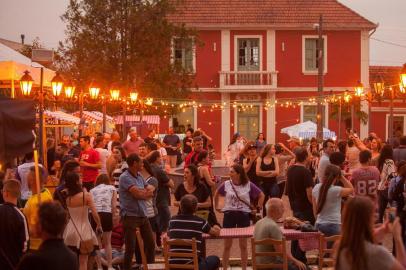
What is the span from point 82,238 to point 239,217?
8.46ft

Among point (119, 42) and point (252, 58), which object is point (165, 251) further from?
point (252, 58)

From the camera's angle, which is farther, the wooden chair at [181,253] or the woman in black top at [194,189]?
the woman in black top at [194,189]

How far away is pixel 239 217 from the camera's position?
1173 centimetres

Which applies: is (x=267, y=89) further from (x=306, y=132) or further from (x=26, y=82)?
(x=26, y=82)

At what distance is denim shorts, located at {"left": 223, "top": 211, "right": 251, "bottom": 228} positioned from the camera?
38.5 feet

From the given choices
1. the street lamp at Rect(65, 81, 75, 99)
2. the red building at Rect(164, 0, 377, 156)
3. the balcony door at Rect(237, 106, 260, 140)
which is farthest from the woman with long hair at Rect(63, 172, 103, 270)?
the balcony door at Rect(237, 106, 260, 140)

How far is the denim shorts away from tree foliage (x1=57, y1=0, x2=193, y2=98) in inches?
953

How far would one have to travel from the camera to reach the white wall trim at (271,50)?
4378 cm

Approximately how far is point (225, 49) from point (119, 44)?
8934 millimetres

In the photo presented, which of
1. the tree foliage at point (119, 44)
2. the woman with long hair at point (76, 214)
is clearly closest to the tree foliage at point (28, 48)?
the tree foliage at point (119, 44)

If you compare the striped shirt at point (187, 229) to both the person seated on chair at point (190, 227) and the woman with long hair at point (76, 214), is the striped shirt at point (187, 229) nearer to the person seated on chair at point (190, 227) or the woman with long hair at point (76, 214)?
the person seated on chair at point (190, 227)

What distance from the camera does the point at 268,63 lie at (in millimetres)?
43844

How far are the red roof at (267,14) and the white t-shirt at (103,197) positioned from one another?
104 feet

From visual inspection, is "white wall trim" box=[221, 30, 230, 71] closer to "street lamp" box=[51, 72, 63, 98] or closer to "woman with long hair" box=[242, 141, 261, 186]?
"street lamp" box=[51, 72, 63, 98]
